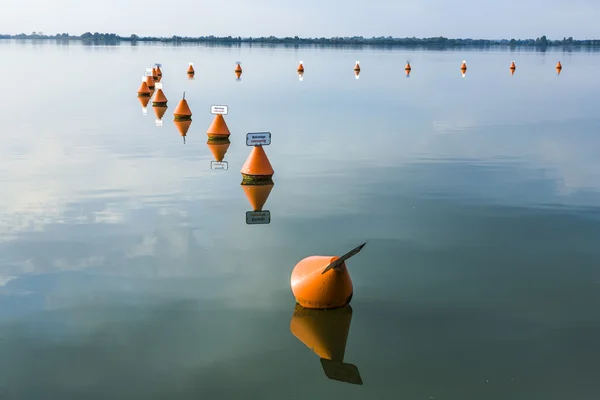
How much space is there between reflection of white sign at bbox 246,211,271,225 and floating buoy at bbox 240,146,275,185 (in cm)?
211

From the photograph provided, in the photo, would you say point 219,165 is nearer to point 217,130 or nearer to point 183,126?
point 217,130

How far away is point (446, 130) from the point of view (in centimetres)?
1956

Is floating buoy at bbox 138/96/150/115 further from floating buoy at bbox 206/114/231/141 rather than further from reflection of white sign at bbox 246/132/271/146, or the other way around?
reflection of white sign at bbox 246/132/271/146

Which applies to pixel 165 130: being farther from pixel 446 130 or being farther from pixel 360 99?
pixel 360 99

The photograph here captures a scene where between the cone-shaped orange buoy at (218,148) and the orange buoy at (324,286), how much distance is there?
26.8ft

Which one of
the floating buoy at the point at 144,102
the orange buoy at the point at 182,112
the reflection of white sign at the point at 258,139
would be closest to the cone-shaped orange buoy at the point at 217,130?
the orange buoy at the point at 182,112

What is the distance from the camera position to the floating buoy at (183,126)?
1825 cm

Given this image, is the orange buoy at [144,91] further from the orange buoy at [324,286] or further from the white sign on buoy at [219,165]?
the orange buoy at [324,286]

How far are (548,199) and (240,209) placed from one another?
4.99 m

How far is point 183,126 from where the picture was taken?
64.1 ft

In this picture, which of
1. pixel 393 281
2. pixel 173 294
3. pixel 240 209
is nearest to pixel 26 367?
pixel 173 294

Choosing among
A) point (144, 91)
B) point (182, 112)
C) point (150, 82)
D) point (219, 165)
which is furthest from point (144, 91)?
point (219, 165)

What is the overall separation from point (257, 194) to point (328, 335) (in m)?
5.54

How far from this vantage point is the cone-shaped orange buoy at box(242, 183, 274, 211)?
10.8m
